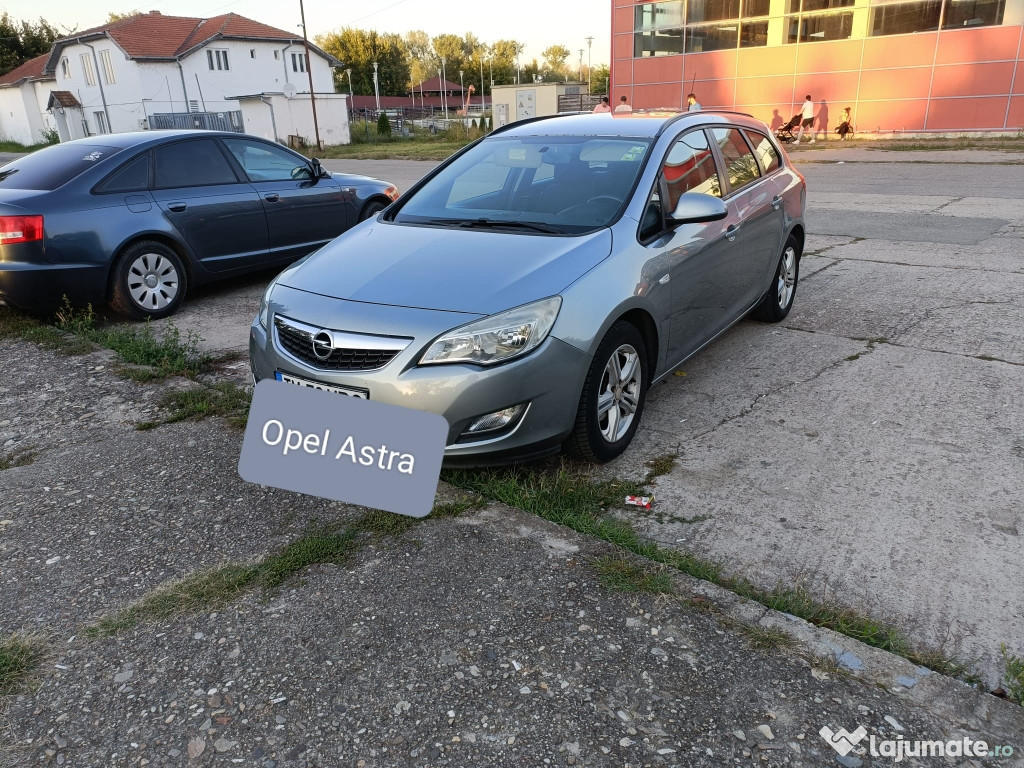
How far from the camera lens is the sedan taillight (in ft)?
18.9

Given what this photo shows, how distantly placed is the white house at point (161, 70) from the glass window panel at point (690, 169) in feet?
128

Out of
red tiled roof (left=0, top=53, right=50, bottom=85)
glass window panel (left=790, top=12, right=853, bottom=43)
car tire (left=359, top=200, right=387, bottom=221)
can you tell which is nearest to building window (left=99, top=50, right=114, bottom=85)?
red tiled roof (left=0, top=53, right=50, bottom=85)

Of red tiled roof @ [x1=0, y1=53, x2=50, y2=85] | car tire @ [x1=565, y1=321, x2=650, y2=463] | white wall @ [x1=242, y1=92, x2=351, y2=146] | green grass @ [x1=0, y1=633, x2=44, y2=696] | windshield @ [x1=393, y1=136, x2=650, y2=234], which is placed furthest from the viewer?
red tiled roof @ [x1=0, y1=53, x2=50, y2=85]

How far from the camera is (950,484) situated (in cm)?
356

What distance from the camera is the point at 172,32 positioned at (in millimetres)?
48000

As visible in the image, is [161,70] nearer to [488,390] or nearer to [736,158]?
[736,158]

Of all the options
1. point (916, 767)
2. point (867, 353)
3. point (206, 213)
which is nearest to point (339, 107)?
point (206, 213)

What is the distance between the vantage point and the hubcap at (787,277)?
5.96 meters

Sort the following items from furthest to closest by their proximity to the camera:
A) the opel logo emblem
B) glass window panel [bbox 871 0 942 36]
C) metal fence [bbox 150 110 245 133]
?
1. metal fence [bbox 150 110 245 133]
2. glass window panel [bbox 871 0 942 36]
3. the opel logo emblem

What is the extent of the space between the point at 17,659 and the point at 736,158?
4.86m

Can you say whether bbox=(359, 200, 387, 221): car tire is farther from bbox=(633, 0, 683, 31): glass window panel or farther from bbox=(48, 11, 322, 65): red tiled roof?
bbox=(48, 11, 322, 65): red tiled roof

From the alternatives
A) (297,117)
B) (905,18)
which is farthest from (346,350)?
(297,117)

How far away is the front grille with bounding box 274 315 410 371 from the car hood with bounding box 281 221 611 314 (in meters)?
0.22

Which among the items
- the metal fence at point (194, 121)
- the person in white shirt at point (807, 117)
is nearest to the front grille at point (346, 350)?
the person in white shirt at point (807, 117)
